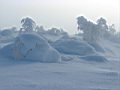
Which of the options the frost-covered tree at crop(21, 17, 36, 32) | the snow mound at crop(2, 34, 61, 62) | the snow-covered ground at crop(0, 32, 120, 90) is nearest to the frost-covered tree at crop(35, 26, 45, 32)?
the frost-covered tree at crop(21, 17, 36, 32)

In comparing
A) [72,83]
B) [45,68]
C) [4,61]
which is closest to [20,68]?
[45,68]

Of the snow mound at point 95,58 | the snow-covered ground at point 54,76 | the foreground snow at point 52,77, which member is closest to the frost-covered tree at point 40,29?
the snow mound at point 95,58

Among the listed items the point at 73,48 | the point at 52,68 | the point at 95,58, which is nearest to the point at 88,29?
the point at 73,48

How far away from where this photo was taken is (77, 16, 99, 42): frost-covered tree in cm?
2392

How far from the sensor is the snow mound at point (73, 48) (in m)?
19.8

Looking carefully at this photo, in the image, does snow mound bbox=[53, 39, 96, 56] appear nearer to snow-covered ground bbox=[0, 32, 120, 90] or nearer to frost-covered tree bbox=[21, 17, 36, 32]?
snow-covered ground bbox=[0, 32, 120, 90]

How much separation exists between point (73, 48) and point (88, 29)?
375 cm

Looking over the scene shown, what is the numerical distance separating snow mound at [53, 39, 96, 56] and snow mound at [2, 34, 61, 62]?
3240mm

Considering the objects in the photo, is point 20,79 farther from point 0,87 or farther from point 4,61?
point 4,61

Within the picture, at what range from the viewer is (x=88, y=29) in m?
24.0

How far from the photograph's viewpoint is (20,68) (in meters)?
13.4

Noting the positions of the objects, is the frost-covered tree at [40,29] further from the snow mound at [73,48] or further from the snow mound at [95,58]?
the snow mound at [95,58]

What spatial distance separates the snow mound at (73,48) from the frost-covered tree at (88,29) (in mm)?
2743

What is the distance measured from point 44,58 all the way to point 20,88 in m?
6.34
